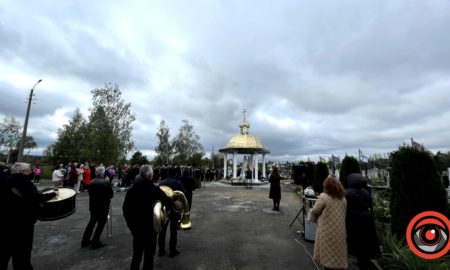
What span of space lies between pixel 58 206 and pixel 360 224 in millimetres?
5105

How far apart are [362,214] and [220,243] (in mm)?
3310

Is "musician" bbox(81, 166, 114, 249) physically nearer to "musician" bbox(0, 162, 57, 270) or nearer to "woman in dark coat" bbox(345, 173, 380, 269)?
"musician" bbox(0, 162, 57, 270)

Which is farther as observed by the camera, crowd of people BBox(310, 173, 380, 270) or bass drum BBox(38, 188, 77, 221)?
bass drum BBox(38, 188, 77, 221)

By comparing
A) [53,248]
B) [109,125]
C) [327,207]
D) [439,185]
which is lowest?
[53,248]

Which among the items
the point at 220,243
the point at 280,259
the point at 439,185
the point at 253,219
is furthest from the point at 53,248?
the point at 439,185

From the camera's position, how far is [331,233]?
351 cm

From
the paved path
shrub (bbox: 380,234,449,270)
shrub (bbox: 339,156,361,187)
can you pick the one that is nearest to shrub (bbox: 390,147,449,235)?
shrub (bbox: 380,234,449,270)

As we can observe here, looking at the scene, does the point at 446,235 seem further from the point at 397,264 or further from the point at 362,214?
the point at 397,264

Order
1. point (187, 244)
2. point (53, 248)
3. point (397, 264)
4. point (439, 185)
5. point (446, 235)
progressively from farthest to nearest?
point (187, 244) < point (53, 248) < point (439, 185) < point (397, 264) < point (446, 235)

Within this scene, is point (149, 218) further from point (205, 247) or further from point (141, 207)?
point (205, 247)

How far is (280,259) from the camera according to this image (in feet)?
16.1

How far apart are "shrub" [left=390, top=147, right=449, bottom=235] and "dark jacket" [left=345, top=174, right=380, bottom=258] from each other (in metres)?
1.64

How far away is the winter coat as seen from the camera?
345 centimetres

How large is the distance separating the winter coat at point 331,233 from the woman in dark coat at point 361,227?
348mm
